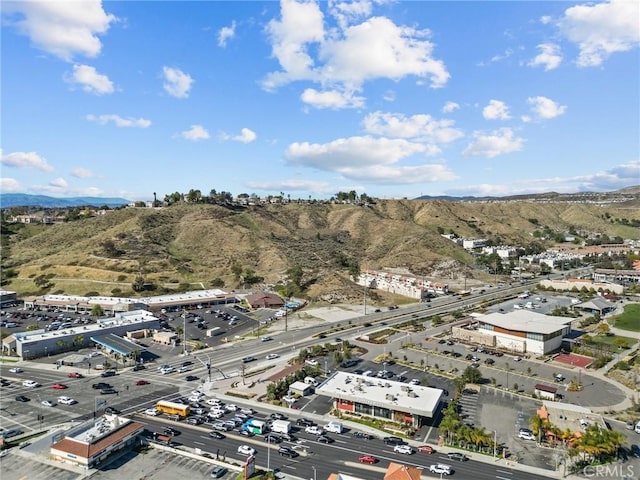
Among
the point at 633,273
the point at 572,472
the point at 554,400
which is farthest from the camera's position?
the point at 633,273

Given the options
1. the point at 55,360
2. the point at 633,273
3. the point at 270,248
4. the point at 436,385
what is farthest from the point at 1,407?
the point at 633,273

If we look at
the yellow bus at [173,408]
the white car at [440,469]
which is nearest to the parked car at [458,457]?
the white car at [440,469]

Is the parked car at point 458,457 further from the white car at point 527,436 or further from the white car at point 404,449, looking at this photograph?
the white car at point 527,436

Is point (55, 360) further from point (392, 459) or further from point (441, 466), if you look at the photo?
point (441, 466)

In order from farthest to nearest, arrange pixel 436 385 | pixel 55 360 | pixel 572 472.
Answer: pixel 55 360
pixel 436 385
pixel 572 472

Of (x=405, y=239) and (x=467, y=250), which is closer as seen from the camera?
(x=405, y=239)

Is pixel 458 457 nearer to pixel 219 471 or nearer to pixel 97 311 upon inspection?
pixel 219 471

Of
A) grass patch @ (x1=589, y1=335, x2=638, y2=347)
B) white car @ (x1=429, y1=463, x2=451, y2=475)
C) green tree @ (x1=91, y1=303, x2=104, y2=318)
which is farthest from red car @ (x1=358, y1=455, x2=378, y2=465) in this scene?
green tree @ (x1=91, y1=303, x2=104, y2=318)
